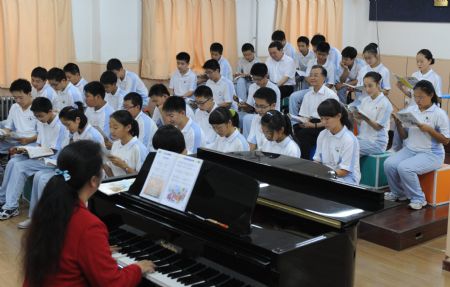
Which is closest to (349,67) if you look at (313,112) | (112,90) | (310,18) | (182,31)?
(313,112)

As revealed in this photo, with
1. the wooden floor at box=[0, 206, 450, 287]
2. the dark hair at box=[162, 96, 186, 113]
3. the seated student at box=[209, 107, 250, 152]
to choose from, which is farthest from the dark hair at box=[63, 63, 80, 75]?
the seated student at box=[209, 107, 250, 152]

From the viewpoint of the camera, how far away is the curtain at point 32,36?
25.2 ft

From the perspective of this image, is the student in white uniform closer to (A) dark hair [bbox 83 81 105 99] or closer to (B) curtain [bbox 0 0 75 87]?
(A) dark hair [bbox 83 81 105 99]

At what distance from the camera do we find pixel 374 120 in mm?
6246

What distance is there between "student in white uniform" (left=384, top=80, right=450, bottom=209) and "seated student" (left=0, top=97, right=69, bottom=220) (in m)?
3.06

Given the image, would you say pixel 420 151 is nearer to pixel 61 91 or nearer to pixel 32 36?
pixel 61 91

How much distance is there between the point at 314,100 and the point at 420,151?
4.89 ft

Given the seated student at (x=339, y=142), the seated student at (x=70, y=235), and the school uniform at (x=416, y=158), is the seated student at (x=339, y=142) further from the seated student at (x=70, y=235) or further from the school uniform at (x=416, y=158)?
the seated student at (x=70, y=235)

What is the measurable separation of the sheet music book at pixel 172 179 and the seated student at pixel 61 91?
4.24 m

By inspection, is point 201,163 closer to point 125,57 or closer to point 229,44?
point 125,57

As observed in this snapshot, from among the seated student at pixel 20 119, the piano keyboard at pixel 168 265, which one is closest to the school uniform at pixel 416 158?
the piano keyboard at pixel 168 265

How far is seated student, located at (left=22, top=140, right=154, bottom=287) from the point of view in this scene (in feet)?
7.54

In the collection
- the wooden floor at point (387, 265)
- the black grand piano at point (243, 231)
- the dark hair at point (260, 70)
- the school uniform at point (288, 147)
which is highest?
the dark hair at point (260, 70)

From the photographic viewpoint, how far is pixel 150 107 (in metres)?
7.80
